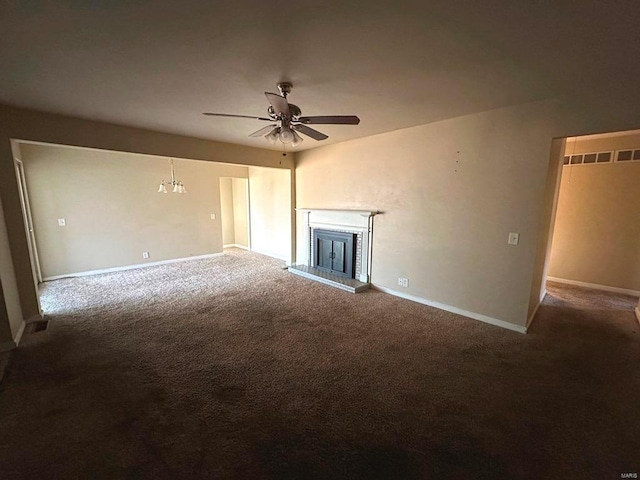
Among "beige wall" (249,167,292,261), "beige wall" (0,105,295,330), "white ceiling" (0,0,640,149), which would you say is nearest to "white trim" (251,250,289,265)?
"beige wall" (249,167,292,261)

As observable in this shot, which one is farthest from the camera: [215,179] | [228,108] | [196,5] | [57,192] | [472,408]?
[215,179]

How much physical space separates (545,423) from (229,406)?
7.07 feet

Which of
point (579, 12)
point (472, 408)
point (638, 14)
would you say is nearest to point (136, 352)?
point (472, 408)

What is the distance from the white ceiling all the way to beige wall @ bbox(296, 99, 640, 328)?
29 cm

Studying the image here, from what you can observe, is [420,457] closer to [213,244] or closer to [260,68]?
[260,68]

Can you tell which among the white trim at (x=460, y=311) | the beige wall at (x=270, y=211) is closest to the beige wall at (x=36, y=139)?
the beige wall at (x=270, y=211)

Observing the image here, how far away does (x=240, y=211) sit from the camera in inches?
304

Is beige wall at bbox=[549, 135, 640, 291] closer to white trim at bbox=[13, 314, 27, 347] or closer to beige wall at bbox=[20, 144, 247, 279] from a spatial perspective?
beige wall at bbox=[20, 144, 247, 279]

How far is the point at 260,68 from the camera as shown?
2.05 meters

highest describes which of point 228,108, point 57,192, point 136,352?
point 228,108

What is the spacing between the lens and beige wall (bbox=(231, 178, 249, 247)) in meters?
7.34

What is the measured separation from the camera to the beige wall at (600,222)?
4.07 m

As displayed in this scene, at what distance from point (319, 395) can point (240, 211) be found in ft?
20.9

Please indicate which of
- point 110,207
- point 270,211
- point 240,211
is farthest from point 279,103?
point 240,211
